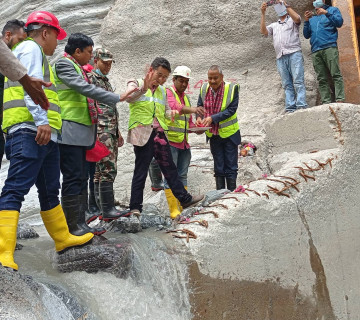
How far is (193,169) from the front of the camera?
20.9ft

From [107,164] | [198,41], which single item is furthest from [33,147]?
[198,41]

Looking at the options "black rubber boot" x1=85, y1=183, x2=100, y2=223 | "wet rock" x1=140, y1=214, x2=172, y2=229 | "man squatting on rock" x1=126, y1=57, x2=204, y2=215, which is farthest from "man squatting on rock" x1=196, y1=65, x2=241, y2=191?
"black rubber boot" x1=85, y1=183, x2=100, y2=223

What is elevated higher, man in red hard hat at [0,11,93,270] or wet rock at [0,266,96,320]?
man in red hard hat at [0,11,93,270]

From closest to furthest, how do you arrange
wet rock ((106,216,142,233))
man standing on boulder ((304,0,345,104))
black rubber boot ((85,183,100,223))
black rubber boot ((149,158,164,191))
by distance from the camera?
wet rock ((106,216,142,233)) → black rubber boot ((85,183,100,223)) → black rubber boot ((149,158,164,191)) → man standing on boulder ((304,0,345,104))

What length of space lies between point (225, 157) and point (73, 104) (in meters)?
2.07

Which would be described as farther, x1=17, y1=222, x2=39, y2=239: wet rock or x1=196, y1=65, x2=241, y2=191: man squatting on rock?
x1=196, y1=65, x2=241, y2=191: man squatting on rock

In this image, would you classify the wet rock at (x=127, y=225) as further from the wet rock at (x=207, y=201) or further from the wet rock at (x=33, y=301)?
the wet rock at (x=33, y=301)

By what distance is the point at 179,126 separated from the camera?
5.09m

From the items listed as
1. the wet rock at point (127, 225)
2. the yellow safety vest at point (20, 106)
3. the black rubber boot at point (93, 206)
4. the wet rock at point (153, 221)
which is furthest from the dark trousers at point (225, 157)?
the yellow safety vest at point (20, 106)

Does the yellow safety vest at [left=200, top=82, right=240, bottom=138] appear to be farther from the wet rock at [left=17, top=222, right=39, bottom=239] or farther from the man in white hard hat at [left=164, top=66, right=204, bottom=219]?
the wet rock at [left=17, top=222, right=39, bottom=239]

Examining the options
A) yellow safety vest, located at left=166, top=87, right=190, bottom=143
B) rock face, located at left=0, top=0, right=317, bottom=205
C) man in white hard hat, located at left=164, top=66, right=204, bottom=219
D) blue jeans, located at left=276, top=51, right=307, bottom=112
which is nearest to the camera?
man in white hard hat, located at left=164, top=66, right=204, bottom=219

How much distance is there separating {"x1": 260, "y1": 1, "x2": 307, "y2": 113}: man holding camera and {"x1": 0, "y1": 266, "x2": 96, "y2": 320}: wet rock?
486 cm

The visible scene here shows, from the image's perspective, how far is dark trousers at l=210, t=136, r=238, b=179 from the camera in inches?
206

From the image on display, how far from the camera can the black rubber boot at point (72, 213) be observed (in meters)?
3.38
